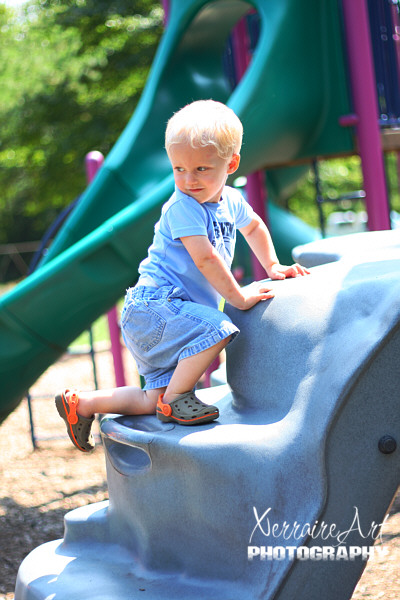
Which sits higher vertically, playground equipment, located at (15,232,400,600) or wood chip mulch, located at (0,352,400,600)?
playground equipment, located at (15,232,400,600)

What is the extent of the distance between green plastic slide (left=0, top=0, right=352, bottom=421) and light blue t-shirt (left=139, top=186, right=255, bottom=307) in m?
1.57

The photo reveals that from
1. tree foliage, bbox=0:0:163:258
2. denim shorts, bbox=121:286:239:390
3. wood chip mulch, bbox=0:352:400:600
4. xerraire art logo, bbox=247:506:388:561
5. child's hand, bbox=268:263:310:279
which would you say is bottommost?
wood chip mulch, bbox=0:352:400:600

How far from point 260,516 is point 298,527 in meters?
0.11

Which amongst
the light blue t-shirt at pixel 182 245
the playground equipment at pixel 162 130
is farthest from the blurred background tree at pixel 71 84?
the light blue t-shirt at pixel 182 245

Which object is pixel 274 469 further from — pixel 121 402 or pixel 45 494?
pixel 45 494

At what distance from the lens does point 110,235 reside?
4.01 meters

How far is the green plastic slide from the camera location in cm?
400

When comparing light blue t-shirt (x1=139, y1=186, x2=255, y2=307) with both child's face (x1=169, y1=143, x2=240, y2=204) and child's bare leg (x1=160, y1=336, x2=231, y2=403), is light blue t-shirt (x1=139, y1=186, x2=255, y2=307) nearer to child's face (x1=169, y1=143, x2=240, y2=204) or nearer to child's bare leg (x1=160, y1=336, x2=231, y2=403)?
child's face (x1=169, y1=143, x2=240, y2=204)

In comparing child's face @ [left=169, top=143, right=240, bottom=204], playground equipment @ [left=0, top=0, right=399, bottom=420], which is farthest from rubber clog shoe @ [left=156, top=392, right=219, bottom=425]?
playground equipment @ [left=0, top=0, right=399, bottom=420]

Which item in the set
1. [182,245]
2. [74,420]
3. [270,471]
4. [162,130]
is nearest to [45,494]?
[74,420]

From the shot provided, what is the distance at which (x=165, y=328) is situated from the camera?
2.35m

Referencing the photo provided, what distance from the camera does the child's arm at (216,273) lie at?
91.7 inches

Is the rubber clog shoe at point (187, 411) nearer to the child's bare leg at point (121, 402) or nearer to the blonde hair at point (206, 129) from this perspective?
the child's bare leg at point (121, 402)

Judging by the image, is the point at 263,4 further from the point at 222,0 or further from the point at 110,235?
the point at 110,235
